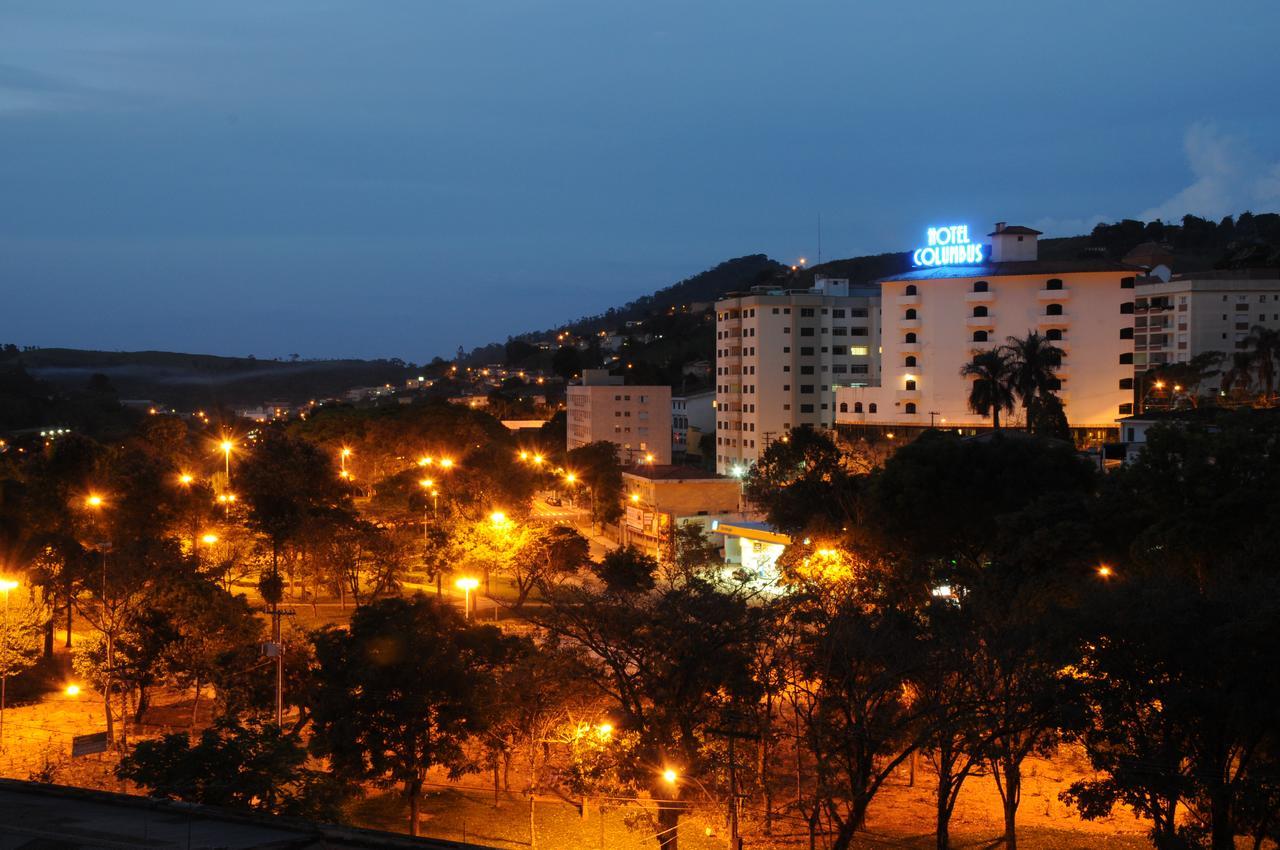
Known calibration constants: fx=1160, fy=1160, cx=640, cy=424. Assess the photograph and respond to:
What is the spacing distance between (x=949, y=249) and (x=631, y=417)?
2799cm

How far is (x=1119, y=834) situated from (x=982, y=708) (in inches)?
135

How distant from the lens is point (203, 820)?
12.7m

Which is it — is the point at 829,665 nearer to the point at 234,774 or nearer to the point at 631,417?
the point at 234,774

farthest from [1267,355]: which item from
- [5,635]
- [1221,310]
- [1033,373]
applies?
[5,635]

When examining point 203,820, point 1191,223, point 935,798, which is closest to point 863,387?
point 935,798

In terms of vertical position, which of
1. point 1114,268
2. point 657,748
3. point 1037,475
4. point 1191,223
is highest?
point 1191,223

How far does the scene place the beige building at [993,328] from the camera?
6184 cm

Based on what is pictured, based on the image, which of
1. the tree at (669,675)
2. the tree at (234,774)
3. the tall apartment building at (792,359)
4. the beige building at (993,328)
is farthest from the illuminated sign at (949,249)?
the tree at (234,774)

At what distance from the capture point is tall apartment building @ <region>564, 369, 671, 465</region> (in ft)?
279

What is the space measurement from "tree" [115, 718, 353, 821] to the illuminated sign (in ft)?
186

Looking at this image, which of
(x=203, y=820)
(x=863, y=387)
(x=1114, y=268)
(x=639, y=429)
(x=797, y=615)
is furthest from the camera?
(x=639, y=429)

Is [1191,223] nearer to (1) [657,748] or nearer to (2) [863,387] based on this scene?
(2) [863,387]

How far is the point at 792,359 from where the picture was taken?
245 ft

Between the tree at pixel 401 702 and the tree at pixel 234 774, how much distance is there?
7.92ft
